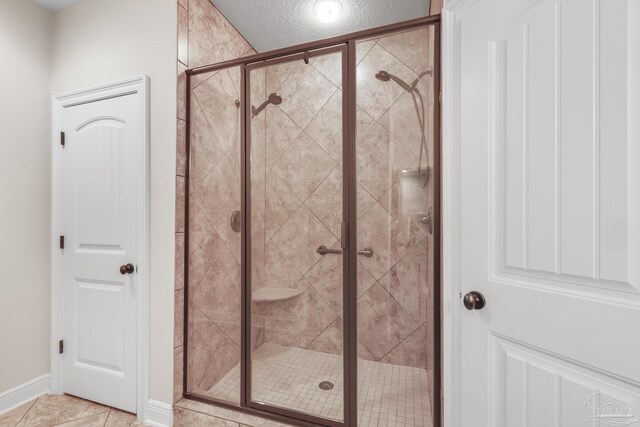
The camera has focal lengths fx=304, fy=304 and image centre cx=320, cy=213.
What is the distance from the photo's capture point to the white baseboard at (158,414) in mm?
1682

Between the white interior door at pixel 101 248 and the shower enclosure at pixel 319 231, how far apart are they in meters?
0.36

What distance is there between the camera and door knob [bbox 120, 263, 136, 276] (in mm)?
1759

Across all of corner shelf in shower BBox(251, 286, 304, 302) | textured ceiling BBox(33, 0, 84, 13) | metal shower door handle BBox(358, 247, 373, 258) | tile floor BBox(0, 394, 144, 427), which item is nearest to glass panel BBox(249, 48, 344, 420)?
corner shelf in shower BBox(251, 286, 304, 302)

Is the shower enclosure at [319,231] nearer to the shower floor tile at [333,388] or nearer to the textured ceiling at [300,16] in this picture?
the shower floor tile at [333,388]

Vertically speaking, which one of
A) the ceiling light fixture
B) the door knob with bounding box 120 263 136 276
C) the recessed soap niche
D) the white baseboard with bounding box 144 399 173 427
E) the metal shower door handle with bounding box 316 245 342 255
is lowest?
the white baseboard with bounding box 144 399 173 427

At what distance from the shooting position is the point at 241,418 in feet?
5.16

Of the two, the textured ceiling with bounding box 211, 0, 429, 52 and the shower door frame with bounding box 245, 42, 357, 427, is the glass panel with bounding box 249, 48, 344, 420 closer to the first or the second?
the shower door frame with bounding box 245, 42, 357, 427

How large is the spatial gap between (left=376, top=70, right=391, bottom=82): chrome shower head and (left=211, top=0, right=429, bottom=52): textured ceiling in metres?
0.93
